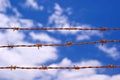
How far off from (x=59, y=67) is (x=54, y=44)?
1067 mm

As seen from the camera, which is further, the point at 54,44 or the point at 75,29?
the point at 75,29

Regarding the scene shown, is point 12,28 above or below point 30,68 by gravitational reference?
above

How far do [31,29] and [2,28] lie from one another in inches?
55.5

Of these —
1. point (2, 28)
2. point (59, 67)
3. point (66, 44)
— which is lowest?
point (59, 67)

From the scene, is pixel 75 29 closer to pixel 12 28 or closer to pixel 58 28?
pixel 58 28

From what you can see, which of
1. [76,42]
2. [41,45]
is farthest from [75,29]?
[41,45]

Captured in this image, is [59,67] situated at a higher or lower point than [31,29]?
lower

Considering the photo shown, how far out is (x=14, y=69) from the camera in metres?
14.1

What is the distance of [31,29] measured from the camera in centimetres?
1384

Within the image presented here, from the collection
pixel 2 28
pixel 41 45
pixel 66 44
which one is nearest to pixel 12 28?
pixel 2 28

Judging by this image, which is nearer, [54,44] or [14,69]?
[54,44]

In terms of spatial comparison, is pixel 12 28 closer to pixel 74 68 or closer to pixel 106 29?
pixel 74 68

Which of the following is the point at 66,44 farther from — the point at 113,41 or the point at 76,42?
the point at 113,41

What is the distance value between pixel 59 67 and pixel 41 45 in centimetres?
139
